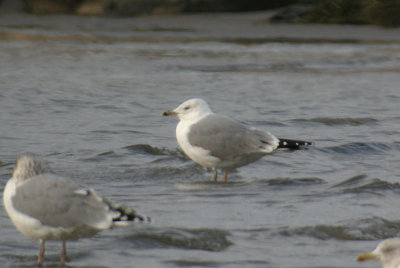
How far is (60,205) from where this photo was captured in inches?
192

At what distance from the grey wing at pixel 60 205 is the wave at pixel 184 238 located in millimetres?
823

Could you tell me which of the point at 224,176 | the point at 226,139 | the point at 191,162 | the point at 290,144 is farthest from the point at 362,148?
the point at 226,139

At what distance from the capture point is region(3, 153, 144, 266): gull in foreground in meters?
4.87

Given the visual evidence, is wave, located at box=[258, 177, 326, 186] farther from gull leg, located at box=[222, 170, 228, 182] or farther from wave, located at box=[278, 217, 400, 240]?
wave, located at box=[278, 217, 400, 240]

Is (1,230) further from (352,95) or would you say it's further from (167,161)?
(352,95)

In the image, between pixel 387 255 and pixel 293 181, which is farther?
pixel 293 181

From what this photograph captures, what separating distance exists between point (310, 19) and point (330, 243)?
16.3 metres

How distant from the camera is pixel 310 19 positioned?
70.7 ft

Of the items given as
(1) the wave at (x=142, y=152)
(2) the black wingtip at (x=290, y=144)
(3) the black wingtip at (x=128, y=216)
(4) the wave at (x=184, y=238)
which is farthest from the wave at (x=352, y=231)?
(1) the wave at (x=142, y=152)

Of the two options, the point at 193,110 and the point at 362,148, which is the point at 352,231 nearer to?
the point at 193,110

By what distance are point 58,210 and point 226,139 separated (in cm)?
298

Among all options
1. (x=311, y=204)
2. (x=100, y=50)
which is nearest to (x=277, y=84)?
(x=100, y=50)

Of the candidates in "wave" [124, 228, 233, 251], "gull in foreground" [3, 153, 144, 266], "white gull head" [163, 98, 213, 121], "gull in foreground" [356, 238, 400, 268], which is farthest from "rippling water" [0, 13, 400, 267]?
"white gull head" [163, 98, 213, 121]

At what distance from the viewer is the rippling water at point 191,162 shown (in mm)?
5637
